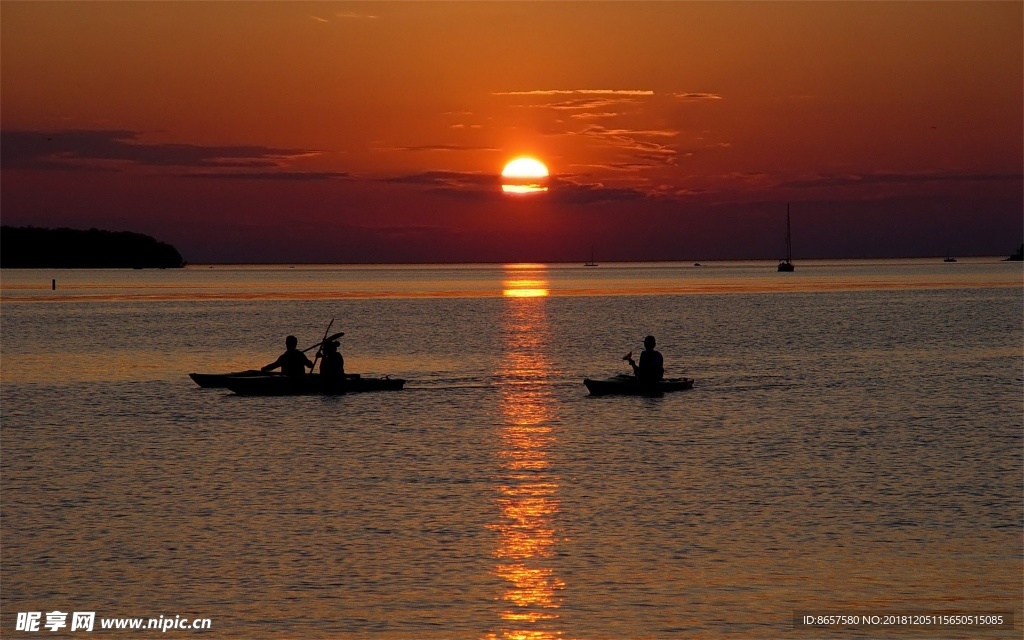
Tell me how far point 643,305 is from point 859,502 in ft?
443

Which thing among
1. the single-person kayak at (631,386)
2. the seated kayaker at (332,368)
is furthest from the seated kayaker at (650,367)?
the seated kayaker at (332,368)

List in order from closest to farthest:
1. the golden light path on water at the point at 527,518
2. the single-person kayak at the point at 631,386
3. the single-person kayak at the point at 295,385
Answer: the golden light path on water at the point at 527,518, the single-person kayak at the point at 631,386, the single-person kayak at the point at 295,385

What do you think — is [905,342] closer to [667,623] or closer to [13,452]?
[13,452]

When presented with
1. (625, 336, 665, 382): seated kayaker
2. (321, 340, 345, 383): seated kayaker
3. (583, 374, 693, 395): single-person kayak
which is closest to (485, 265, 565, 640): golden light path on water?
(583, 374, 693, 395): single-person kayak

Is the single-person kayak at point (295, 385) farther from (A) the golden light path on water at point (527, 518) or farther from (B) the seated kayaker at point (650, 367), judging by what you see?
(B) the seated kayaker at point (650, 367)

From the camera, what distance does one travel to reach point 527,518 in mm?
23734

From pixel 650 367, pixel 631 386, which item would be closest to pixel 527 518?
pixel 650 367

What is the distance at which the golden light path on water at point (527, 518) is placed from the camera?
1731cm

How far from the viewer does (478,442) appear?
34.8 m

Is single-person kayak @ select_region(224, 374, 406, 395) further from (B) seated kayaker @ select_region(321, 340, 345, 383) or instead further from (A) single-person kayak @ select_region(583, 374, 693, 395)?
(A) single-person kayak @ select_region(583, 374, 693, 395)

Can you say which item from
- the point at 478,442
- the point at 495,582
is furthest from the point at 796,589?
the point at 478,442

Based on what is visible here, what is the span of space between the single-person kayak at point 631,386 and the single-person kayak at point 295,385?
8044 millimetres

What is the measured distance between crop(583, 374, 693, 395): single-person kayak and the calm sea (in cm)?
48

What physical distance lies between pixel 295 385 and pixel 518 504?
69.1 feet
